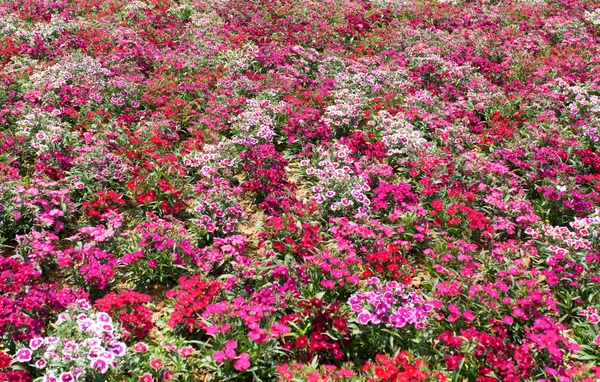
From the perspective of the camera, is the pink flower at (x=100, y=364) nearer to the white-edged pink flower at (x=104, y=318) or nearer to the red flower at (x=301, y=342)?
the white-edged pink flower at (x=104, y=318)

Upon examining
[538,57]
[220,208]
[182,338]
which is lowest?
[182,338]

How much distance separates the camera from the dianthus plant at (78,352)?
4.72 meters

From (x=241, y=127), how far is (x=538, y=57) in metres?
9.19

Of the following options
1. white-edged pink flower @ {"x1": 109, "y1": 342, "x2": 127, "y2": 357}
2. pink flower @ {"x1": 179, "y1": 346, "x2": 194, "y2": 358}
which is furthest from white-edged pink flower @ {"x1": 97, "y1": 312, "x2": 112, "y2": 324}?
pink flower @ {"x1": 179, "y1": 346, "x2": 194, "y2": 358}

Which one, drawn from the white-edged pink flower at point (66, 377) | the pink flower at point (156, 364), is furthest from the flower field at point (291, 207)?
the pink flower at point (156, 364)

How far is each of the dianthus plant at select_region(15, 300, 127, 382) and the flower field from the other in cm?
2

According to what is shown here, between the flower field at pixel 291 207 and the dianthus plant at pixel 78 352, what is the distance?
0.07 feet

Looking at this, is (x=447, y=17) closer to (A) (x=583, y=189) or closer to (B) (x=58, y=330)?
(A) (x=583, y=189)

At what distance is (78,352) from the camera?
485 centimetres

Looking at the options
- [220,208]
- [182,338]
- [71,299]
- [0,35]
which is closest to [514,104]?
[220,208]

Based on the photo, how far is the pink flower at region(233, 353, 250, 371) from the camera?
4.95 metres

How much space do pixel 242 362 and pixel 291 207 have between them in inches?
113

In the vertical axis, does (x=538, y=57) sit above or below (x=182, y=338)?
above

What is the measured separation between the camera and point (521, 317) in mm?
5758
